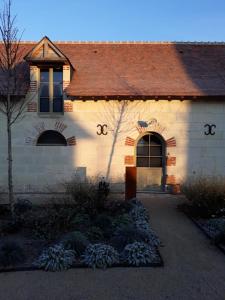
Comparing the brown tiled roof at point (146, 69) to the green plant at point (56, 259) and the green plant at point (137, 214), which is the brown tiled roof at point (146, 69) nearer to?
the green plant at point (137, 214)

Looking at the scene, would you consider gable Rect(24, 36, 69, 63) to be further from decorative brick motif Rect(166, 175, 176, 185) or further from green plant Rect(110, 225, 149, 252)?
green plant Rect(110, 225, 149, 252)

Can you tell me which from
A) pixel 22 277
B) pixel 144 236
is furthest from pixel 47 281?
pixel 144 236

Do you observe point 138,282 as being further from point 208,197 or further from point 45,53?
point 45,53

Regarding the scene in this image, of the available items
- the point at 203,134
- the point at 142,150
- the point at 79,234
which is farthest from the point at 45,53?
the point at 79,234

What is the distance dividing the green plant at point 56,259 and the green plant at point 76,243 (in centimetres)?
17

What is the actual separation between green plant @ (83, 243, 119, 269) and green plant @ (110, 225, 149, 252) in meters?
0.41

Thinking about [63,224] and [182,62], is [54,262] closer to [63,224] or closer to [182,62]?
[63,224]

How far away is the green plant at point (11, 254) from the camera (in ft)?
20.7

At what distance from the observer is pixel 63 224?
27.8 feet

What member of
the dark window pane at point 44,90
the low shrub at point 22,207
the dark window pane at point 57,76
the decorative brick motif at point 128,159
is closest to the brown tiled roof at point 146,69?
the dark window pane at point 57,76

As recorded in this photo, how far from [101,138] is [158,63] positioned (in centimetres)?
437

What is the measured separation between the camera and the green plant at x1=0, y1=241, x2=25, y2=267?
6.32 m

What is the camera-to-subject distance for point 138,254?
6.43 metres

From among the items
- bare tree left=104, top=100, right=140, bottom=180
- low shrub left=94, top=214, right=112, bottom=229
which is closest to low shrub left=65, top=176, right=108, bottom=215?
low shrub left=94, top=214, right=112, bottom=229
